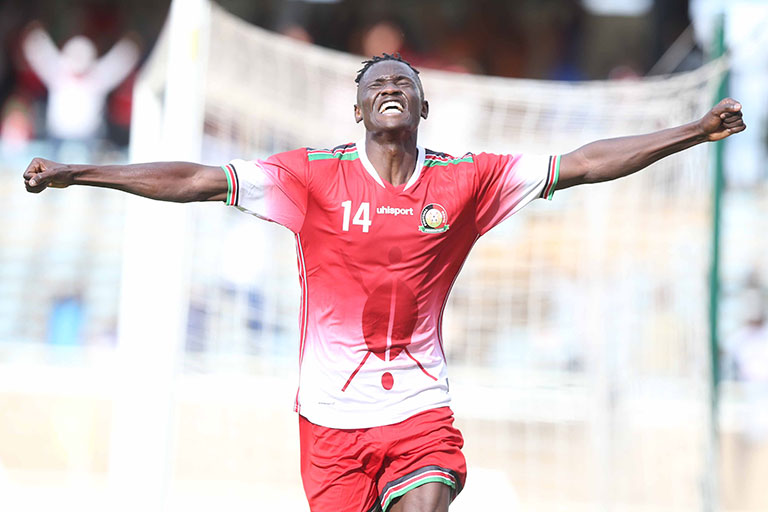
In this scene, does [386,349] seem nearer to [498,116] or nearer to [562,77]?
[498,116]

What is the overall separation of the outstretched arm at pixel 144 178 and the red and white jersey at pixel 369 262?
0.43ft

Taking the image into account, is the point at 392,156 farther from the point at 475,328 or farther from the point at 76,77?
the point at 76,77

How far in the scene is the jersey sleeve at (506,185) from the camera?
14.1 feet

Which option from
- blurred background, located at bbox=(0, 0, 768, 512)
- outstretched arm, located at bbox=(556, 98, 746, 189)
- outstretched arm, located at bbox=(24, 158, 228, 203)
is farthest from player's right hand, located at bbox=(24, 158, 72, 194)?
outstretched arm, located at bbox=(556, 98, 746, 189)

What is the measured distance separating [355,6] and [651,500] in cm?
1027

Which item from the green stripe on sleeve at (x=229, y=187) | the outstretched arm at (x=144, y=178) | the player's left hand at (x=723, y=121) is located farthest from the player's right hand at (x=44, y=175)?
the player's left hand at (x=723, y=121)

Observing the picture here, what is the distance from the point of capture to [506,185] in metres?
4.35

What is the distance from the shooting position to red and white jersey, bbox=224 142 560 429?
4.18m

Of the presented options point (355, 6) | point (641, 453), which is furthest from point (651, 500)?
point (355, 6)

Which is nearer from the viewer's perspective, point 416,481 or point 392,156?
point 416,481

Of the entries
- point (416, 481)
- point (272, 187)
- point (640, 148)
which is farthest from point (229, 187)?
point (640, 148)

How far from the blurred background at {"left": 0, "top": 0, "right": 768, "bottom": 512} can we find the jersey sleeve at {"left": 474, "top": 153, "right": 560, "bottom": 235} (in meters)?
1.98

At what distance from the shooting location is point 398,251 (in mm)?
4188

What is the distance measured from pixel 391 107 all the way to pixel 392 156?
220mm
